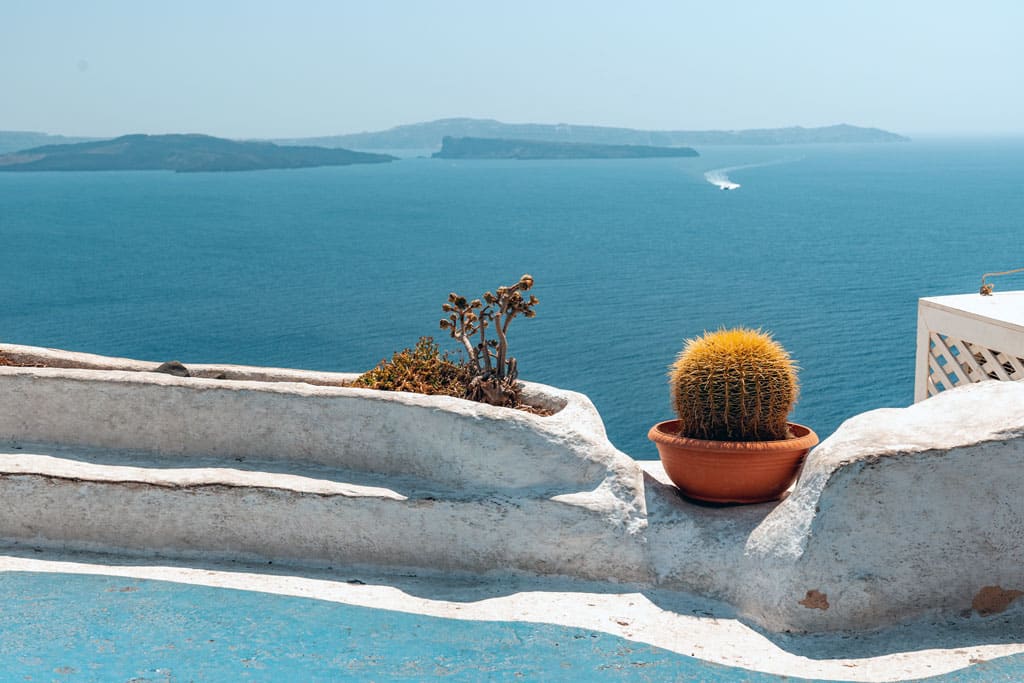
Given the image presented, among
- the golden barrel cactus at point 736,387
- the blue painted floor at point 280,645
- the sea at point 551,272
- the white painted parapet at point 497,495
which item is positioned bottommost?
the sea at point 551,272

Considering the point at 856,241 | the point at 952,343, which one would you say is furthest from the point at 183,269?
the point at 952,343

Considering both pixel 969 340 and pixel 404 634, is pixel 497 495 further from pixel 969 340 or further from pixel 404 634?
pixel 969 340

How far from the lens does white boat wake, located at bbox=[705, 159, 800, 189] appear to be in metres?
138

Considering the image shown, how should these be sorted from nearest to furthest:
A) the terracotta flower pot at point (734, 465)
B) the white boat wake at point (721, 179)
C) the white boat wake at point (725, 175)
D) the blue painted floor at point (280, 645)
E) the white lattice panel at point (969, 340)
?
the blue painted floor at point (280, 645), the terracotta flower pot at point (734, 465), the white lattice panel at point (969, 340), the white boat wake at point (721, 179), the white boat wake at point (725, 175)

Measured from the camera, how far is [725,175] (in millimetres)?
156125

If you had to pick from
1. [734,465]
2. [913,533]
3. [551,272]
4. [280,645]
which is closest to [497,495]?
[734,465]

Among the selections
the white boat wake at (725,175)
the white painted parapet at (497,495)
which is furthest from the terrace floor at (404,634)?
the white boat wake at (725,175)

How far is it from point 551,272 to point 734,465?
198 ft

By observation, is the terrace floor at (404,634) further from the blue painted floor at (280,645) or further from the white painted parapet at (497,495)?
the white painted parapet at (497,495)

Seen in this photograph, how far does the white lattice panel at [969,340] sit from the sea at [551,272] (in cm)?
2204

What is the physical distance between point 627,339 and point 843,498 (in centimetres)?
4167

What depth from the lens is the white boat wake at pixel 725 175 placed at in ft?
452

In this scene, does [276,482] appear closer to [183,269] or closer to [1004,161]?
[183,269]

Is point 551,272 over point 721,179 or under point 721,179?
under
